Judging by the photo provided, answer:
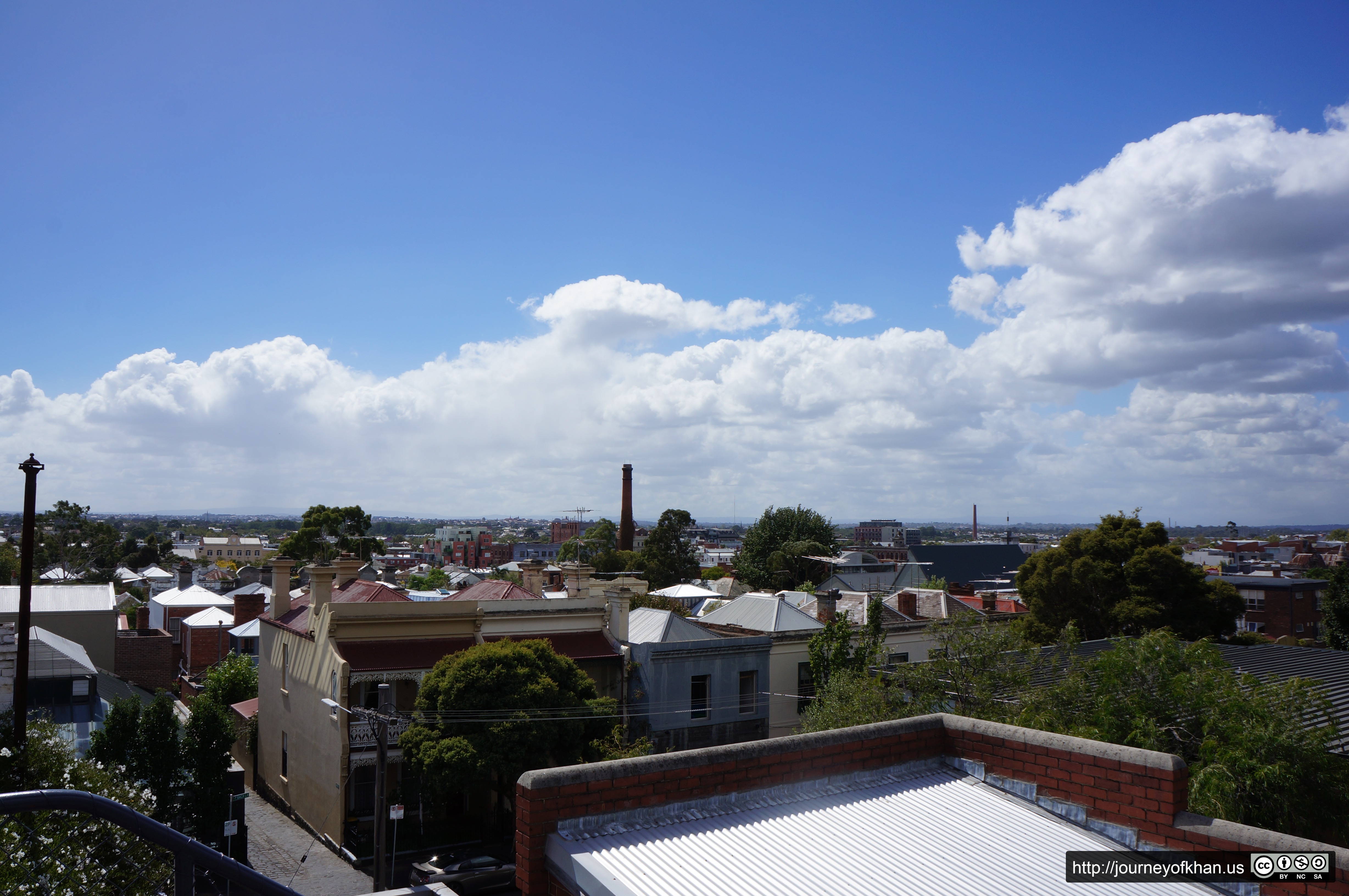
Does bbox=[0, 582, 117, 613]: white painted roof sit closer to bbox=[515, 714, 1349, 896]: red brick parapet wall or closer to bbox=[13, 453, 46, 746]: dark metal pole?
bbox=[13, 453, 46, 746]: dark metal pole

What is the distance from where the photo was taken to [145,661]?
49438mm

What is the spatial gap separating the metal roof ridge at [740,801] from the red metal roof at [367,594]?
73.4 feet

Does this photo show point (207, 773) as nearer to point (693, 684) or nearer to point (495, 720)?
point (495, 720)

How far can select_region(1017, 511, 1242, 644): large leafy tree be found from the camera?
41938mm

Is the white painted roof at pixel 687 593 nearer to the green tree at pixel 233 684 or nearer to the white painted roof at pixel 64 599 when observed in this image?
the green tree at pixel 233 684

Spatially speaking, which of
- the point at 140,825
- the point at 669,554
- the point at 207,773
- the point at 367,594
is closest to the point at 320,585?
the point at 367,594

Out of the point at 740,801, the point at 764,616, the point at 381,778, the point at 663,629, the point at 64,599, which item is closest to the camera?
the point at 740,801

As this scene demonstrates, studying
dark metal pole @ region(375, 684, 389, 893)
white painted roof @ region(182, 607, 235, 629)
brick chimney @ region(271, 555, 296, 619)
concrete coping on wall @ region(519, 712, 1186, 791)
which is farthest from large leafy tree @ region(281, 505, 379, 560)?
concrete coping on wall @ region(519, 712, 1186, 791)

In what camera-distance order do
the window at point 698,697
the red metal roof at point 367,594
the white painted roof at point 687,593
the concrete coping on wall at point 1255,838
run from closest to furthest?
the concrete coping on wall at point 1255,838 → the red metal roof at point 367,594 → the window at point 698,697 → the white painted roof at point 687,593

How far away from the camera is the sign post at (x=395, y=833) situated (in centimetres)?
2314

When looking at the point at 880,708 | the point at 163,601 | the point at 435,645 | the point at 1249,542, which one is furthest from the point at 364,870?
the point at 1249,542

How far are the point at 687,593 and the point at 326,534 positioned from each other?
38.2m

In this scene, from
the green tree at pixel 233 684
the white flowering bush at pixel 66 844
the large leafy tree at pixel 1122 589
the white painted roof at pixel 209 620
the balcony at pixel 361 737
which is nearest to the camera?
the white flowering bush at pixel 66 844

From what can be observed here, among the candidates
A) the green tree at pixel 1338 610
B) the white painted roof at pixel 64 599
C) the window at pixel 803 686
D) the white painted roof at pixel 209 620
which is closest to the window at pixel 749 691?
the window at pixel 803 686
